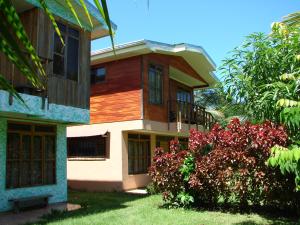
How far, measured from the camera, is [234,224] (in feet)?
30.0

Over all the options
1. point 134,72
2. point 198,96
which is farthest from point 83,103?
point 198,96

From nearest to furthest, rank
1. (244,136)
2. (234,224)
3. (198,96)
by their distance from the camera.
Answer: (234,224) → (244,136) → (198,96)

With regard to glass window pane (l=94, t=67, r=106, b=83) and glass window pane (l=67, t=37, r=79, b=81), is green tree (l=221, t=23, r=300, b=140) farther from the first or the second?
glass window pane (l=94, t=67, r=106, b=83)

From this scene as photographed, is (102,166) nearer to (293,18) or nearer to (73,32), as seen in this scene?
(73,32)

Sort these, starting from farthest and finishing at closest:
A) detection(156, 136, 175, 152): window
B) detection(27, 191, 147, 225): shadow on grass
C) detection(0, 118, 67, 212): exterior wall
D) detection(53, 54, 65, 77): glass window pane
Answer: detection(156, 136, 175, 152): window, detection(53, 54, 65, 77): glass window pane, detection(0, 118, 67, 212): exterior wall, detection(27, 191, 147, 225): shadow on grass

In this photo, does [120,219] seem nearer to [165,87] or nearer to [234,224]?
[234,224]

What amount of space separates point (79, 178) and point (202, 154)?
26.4 feet

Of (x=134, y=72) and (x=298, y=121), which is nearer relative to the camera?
(x=298, y=121)

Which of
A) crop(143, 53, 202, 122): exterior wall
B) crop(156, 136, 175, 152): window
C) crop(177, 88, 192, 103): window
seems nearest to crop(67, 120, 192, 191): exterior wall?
crop(143, 53, 202, 122): exterior wall

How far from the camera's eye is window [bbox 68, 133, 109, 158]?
17627 millimetres

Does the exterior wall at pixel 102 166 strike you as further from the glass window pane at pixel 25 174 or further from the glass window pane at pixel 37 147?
the glass window pane at pixel 25 174

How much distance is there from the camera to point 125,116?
56.3 feet

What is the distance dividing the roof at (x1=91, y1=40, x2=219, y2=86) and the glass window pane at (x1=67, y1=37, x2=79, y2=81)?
1.89 meters

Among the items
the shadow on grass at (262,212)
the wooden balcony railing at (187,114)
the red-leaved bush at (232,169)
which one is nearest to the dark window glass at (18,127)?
the red-leaved bush at (232,169)
